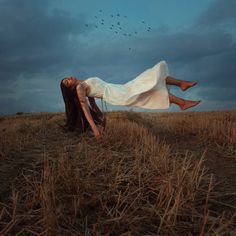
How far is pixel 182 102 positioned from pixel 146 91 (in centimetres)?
65

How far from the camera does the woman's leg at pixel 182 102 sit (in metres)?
7.16

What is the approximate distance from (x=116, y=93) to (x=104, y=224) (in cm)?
414

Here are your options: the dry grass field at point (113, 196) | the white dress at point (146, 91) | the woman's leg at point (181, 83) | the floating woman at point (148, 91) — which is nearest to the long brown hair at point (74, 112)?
the floating woman at point (148, 91)

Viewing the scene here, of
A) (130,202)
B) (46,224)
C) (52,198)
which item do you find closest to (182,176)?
(130,202)

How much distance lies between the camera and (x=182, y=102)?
727 centimetres

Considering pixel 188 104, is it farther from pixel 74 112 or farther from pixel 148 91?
pixel 74 112

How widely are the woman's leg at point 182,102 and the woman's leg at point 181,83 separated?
216mm

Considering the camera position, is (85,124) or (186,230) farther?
(85,124)

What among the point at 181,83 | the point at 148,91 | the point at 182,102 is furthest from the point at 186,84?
the point at 148,91

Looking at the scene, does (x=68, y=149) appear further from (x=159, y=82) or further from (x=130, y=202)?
(x=130, y=202)

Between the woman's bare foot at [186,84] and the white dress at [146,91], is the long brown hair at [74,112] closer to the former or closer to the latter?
the white dress at [146,91]

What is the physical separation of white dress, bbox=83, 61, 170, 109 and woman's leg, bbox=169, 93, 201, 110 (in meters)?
0.11

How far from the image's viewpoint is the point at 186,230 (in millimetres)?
3758

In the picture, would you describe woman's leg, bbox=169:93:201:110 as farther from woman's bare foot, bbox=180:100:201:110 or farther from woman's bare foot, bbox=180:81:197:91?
woman's bare foot, bbox=180:81:197:91
